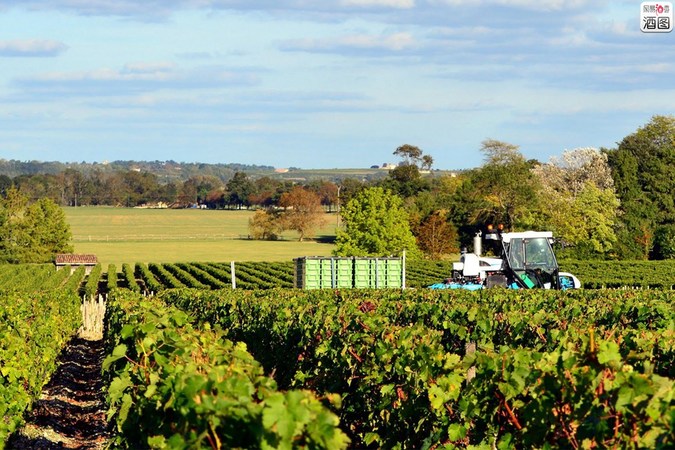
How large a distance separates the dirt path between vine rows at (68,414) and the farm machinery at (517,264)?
8897mm

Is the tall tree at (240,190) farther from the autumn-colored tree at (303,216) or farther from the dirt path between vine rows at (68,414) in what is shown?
the dirt path between vine rows at (68,414)

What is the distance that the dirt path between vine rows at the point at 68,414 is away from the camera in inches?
514

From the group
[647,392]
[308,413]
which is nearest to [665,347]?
[647,392]

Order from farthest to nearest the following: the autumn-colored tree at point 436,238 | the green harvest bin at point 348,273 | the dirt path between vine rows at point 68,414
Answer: the autumn-colored tree at point 436,238 → the green harvest bin at point 348,273 → the dirt path between vine rows at point 68,414

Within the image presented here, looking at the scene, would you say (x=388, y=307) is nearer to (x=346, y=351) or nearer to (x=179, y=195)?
(x=346, y=351)

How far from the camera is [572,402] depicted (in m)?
5.73

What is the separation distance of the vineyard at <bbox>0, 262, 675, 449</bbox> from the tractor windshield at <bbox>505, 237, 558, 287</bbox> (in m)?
5.89

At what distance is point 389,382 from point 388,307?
22.9ft

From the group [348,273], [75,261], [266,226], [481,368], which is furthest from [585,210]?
[481,368]

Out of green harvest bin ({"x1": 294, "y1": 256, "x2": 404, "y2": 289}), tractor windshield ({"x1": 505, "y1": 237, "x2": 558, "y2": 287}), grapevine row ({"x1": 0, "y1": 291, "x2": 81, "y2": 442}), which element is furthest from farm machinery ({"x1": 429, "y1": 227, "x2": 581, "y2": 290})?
grapevine row ({"x1": 0, "y1": 291, "x2": 81, "y2": 442})

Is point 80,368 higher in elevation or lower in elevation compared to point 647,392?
lower

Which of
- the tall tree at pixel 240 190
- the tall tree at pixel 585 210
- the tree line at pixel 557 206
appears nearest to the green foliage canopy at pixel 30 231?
the tree line at pixel 557 206

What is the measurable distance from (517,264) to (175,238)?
9913 centimetres

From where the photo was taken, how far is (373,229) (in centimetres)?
7062
